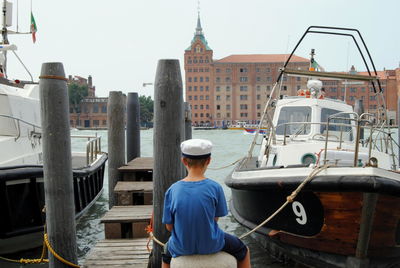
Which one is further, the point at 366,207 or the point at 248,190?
the point at 248,190

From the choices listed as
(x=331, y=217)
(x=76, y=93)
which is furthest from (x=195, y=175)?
(x=76, y=93)

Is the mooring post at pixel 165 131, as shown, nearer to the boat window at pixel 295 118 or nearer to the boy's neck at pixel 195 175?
the boy's neck at pixel 195 175

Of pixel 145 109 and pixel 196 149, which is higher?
pixel 196 149

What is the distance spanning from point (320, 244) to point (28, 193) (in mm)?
4994

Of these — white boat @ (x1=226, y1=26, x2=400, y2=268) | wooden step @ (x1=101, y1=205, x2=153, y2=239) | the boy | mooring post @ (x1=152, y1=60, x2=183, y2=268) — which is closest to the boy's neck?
the boy

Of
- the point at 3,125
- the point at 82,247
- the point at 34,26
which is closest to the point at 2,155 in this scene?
the point at 3,125

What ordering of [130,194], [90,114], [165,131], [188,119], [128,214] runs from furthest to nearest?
1. [90,114]
2. [188,119]
3. [130,194]
4. [128,214]
5. [165,131]

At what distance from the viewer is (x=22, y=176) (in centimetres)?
738

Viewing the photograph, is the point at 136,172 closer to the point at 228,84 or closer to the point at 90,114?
the point at 228,84

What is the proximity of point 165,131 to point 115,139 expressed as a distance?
436cm

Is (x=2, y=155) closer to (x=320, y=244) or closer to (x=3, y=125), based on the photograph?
(x=3, y=125)

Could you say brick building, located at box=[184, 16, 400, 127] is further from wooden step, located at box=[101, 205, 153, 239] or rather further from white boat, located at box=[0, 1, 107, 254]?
wooden step, located at box=[101, 205, 153, 239]

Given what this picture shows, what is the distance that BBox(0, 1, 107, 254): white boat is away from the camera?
7.34m

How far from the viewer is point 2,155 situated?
8500 mm
